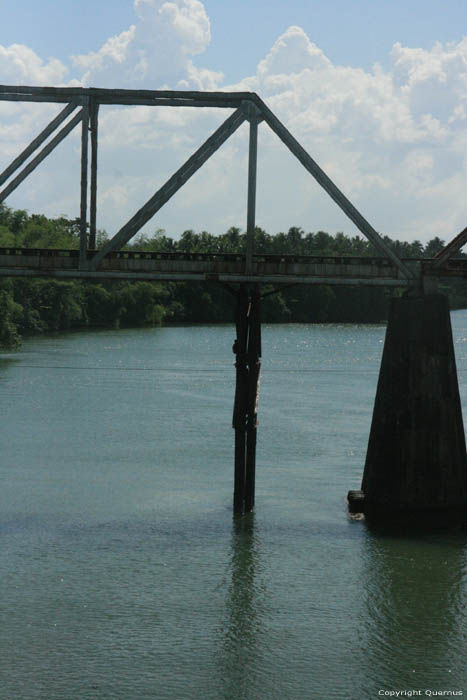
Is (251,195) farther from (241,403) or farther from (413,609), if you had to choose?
(413,609)

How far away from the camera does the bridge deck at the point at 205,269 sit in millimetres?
32844

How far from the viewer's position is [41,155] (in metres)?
32.6

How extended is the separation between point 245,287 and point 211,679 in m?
14.9

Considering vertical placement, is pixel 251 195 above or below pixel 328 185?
below

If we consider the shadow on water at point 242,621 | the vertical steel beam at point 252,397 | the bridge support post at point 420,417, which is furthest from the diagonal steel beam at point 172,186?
the shadow on water at point 242,621

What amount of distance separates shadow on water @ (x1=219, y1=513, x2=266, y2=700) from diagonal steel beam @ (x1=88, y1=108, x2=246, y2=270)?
919cm

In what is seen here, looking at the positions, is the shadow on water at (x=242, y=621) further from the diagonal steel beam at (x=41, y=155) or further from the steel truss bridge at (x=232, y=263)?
the diagonal steel beam at (x=41, y=155)

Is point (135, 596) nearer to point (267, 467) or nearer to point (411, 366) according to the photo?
point (411, 366)

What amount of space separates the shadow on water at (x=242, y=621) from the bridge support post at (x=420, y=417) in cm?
→ 459

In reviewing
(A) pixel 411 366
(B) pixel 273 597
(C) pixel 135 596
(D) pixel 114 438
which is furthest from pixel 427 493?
(D) pixel 114 438

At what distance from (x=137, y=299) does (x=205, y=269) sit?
117791 millimetres

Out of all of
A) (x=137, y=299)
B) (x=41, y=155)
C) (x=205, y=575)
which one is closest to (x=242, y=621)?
(x=205, y=575)

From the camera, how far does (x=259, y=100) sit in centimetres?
3259

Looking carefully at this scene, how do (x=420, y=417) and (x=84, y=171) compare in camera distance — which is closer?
(x=420, y=417)
